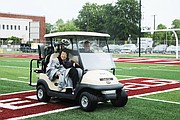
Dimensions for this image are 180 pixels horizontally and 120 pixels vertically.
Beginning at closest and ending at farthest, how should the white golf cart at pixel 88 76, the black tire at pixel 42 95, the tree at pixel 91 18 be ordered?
the white golf cart at pixel 88 76 < the black tire at pixel 42 95 < the tree at pixel 91 18

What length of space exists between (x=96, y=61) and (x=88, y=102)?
1189 millimetres

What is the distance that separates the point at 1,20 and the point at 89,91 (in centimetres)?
7865

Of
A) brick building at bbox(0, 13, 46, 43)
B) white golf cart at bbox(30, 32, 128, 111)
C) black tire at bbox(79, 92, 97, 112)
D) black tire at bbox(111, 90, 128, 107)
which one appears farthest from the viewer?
brick building at bbox(0, 13, 46, 43)

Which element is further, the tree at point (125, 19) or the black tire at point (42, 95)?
the tree at point (125, 19)

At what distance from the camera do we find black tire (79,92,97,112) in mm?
8109

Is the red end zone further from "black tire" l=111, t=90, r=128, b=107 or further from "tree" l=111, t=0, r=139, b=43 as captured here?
"tree" l=111, t=0, r=139, b=43

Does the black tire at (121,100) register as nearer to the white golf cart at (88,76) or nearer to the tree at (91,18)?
the white golf cart at (88,76)

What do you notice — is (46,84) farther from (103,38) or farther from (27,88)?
(27,88)

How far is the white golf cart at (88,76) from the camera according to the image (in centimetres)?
825

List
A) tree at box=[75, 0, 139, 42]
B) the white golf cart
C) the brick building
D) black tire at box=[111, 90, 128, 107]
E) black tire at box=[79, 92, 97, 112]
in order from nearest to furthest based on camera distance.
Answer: black tire at box=[79, 92, 97, 112]
the white golf cart
black tire at box=[111, 90, 128, 107]
tree at box=[75, 0, 139, 42]
the brick building

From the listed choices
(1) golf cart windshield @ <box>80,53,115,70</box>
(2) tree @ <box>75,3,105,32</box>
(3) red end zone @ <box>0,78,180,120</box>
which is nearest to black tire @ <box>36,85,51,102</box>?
(3) red end zone @ <box>0,78,180,120</box>

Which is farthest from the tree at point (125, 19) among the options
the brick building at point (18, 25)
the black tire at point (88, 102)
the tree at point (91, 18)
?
the black tire at point (88, 102)

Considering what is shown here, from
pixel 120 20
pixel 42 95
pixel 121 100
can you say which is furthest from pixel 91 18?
pixel 121 100

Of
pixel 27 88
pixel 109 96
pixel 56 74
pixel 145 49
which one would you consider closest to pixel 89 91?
pixel 109 96
